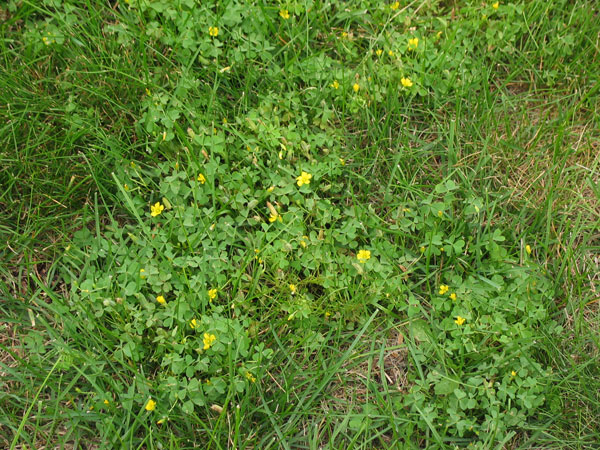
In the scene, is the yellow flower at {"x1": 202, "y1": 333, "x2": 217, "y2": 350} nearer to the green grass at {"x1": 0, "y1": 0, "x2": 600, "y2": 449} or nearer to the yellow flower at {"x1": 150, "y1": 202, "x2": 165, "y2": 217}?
the green grass at {"x1": 0, "y1": 0, "x2": 600, "y2": 449}

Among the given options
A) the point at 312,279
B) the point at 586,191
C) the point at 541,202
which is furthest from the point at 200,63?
the point at 586,191

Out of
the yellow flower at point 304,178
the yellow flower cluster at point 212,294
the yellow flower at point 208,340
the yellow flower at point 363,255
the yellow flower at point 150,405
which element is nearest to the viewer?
the yellow flower at point 150,405

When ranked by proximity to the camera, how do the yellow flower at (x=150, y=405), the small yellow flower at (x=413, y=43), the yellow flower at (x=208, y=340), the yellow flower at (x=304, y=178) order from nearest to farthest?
the yellow flower at (x=150, y=405) → the yellow flower at (x=208, y=340) → the yellow flower at (x=304, y=178) → the small yellow flower at (x=413, y=43)

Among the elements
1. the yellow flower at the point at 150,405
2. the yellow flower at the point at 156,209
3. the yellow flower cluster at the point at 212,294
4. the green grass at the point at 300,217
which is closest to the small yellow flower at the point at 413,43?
the green grass at the point at 300,217

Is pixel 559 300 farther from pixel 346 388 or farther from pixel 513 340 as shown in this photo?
pixel 346 388

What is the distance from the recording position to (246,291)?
3.01 meters

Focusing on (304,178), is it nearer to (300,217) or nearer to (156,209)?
(300,217)

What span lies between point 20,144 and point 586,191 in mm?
3174

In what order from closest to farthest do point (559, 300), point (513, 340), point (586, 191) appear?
point (513, 340)
point (559, 300)
point (586, 191)

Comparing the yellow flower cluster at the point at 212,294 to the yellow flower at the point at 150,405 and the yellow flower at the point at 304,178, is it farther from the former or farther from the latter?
the yellow flower at the point at 304,178

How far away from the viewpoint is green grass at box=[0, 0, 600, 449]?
2807 mm

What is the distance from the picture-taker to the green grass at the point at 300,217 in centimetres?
281

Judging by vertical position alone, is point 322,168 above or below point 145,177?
above

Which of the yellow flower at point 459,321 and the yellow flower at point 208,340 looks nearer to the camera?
the yellow flower at point 208,340
